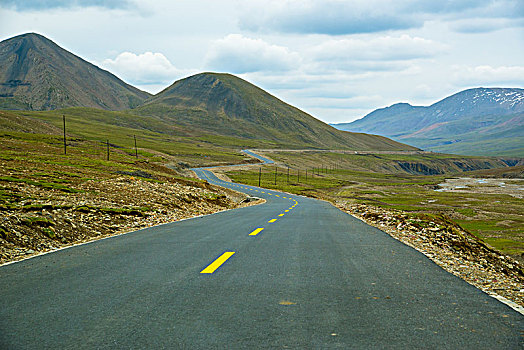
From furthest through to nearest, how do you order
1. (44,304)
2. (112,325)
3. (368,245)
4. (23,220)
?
(23,220)
(368,245)
(44,304)
(112,325)

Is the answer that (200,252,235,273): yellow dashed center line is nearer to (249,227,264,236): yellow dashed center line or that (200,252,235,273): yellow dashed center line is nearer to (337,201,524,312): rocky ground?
(249,227,264,236): yellow dashed center line

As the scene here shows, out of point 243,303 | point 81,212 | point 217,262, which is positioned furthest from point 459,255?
point 81,212

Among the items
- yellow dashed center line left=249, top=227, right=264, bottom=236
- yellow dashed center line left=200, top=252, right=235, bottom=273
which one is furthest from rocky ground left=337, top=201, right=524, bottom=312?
yellow dashed center line left=200, top=252, right=235, bottom=273

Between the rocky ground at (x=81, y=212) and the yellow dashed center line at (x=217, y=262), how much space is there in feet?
17.2

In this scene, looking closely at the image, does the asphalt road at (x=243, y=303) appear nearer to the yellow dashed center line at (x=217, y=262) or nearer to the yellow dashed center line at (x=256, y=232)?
the yellow dashed center line at (x=217, y=262)

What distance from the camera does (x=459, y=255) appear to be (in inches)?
493

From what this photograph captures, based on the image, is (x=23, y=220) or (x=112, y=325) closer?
(x=112, y=325)

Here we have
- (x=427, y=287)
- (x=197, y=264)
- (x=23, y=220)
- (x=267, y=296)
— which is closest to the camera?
(x=267, y=296)

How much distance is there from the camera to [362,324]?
5531mm

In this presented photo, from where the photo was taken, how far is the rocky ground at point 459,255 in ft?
27.6

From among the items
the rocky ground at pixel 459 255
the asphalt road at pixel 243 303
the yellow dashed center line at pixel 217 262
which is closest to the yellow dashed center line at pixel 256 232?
the asphalt road at pixel 243 303

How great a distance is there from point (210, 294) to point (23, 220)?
391 inches

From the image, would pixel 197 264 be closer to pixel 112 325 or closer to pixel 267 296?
pixel 267 296

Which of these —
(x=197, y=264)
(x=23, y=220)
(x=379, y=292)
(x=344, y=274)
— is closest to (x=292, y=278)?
(x=344, y=274)
